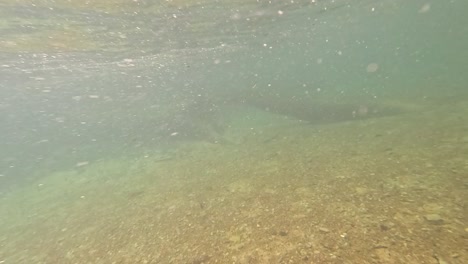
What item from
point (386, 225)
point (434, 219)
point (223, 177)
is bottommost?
point (223, 177)

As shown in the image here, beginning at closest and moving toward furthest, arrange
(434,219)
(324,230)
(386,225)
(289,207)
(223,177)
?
(434,219), (386,225), (324,230), (289,207), (223,177)

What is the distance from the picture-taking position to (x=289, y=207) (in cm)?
587

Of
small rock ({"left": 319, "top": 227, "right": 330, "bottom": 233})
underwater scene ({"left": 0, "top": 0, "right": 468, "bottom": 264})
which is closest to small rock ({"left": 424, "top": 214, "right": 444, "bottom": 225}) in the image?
underwater scene ({"left": 0, "top": 0, "right": 468, "bottom": 264})

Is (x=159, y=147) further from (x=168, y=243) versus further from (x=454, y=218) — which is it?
(x=454, y=218)

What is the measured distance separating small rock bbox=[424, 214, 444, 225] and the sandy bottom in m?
0.03

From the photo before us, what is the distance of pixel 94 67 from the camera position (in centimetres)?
3008

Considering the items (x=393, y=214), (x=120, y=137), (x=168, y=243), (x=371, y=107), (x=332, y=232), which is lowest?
(x=120, y=137)

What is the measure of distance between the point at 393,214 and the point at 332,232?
1.18 metres

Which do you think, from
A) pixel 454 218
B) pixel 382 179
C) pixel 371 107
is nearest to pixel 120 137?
pixel 371 107

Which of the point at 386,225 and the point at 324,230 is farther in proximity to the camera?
the point at 324,230

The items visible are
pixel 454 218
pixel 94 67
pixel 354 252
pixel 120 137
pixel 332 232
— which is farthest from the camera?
pixel 94 67

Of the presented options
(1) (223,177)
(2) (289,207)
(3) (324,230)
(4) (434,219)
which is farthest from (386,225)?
(1) (223,177)

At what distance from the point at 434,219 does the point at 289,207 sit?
258 centimetres

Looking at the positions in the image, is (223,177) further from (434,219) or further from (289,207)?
(434,219)
